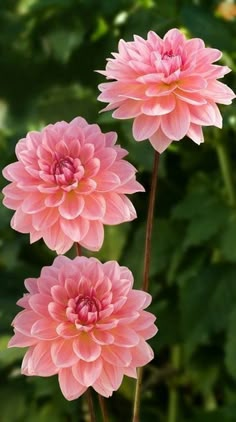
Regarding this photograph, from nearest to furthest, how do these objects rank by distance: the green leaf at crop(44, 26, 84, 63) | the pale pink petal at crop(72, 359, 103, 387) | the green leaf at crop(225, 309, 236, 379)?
the pale pink petal at crop(72, 359, 103, 387) → the green leaf at crop(225, 309, 236, 379) → the green leaf at crop(44, 26, 84, 63)

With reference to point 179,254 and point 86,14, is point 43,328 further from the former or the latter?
point 86,14

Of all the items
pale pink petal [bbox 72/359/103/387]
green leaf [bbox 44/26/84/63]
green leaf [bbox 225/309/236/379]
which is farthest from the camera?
green leaf [bbox 44/26/84/63]

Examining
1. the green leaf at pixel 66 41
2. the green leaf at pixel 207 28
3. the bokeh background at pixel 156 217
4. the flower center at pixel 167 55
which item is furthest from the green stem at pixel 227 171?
the flower center at pixel 167 55

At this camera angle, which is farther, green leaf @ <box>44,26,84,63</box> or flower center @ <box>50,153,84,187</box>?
green leaf @ <box>44,26,84,63</box>

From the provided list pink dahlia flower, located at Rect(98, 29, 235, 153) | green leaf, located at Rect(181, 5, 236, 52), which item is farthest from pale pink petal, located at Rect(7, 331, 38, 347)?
green leaf, located at Rect(181, 5, 236, 52)

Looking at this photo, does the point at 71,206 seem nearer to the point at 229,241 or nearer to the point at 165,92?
the point at 165,92

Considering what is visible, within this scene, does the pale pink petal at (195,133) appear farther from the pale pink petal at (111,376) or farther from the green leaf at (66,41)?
the green leaf at (66,41)

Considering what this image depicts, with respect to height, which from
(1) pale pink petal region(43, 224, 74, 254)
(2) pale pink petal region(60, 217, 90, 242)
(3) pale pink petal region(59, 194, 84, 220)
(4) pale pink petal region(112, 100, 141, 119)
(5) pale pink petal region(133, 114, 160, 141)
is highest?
(4) pale pink petal region(112, 100, 141, 119)

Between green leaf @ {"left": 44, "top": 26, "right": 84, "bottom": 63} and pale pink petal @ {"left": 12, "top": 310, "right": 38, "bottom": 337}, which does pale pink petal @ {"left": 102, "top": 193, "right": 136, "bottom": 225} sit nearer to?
pale pink petal @ {"left": 12, "top": 310, "right": 38, "bottom": 337}

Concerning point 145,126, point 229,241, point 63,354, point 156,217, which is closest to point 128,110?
point 145,126

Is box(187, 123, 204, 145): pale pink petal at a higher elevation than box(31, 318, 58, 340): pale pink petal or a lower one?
higher
